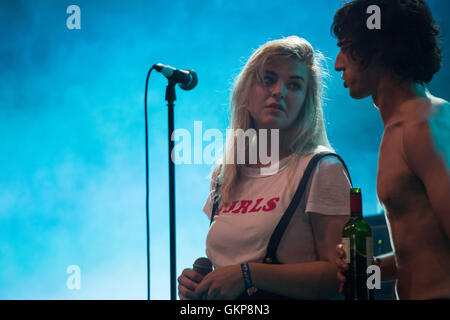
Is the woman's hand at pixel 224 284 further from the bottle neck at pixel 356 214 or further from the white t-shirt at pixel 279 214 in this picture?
the bottle neck at pixel 356 214

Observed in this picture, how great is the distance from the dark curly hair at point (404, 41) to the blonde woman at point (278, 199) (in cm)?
24

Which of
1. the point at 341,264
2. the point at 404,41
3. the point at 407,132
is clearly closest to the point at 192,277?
the point at 341,264

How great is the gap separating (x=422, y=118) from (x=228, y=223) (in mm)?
597

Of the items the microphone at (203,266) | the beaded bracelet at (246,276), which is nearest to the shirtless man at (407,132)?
the beaded bracelet at (246,276)

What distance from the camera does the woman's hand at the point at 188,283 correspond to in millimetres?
1081

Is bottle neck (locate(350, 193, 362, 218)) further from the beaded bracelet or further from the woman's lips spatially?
the woman's lips

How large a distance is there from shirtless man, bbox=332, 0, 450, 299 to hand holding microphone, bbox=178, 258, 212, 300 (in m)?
0.41

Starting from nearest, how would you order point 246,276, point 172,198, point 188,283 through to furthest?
point 246,276
point 188,283
point 172,198

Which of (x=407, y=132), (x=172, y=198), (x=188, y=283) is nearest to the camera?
(x=407, y=132)

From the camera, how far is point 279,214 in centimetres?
104

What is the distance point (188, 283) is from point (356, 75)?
77cm

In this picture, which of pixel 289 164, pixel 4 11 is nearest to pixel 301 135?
pixel 289 164

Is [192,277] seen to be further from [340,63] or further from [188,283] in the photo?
[340,63]

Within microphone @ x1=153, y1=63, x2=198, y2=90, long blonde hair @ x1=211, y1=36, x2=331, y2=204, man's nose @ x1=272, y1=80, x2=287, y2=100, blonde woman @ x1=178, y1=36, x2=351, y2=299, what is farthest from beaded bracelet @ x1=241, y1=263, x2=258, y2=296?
microphone @ x1=153, y1=63, x2=198, y2=90
